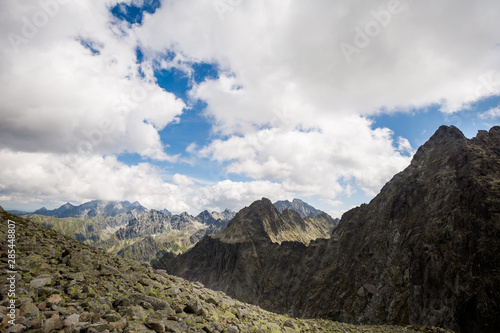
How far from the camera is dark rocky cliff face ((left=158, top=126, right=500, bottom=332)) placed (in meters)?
62.1

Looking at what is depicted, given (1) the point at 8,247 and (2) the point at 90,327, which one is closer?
(2) the point at 90,327

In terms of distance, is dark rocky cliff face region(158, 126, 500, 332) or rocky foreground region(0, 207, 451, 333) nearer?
rocky foreground region(0, 207, 451, 333)

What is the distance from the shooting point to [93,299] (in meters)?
12.7

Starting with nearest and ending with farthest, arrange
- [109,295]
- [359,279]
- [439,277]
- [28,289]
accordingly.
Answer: [28,289]
[109,295]
[439,277]
[359,279]

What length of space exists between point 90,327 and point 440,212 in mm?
112765

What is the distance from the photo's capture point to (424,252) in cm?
7950

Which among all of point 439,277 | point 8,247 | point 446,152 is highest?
point 446,152

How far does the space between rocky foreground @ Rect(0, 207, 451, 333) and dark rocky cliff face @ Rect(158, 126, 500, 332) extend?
71730 millimetres

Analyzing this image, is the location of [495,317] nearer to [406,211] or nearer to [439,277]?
[439,277]

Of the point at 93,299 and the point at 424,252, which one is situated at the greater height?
the point at 424,252

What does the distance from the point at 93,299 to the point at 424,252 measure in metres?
101

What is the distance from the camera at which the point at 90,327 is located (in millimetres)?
9875

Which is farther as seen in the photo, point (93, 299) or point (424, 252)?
point (424, 252)

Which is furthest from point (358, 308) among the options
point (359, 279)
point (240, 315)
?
point (240, 315)
